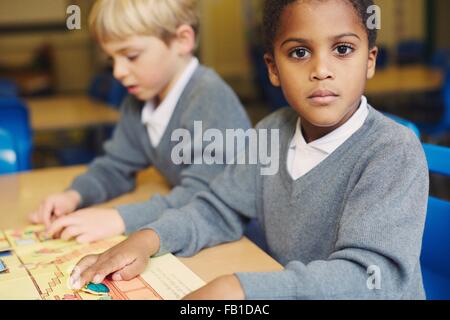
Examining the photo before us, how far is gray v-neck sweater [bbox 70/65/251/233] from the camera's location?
127cm

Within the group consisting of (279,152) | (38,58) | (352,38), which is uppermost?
(352,38)

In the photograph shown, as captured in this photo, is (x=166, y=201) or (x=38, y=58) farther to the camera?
(x=38, y=58)

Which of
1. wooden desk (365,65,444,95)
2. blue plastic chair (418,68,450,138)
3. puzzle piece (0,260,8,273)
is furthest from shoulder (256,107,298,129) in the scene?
blue plastic chair (418,68,450,138)

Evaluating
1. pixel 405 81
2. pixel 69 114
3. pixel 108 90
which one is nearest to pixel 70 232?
pixel 69 114

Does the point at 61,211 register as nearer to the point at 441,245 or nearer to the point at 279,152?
the point at 279,152

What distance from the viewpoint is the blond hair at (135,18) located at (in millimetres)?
1323

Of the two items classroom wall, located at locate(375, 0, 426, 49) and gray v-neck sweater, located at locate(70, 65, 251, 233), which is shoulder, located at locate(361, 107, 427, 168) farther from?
classroom wall, located at locate(375, 0, 426, 49)

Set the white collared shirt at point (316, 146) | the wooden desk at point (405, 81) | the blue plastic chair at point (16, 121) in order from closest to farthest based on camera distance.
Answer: the white collared shirt at point (316, 146), the blue plastic chair at point (16, 121), the wooden desk at point (405, 81)

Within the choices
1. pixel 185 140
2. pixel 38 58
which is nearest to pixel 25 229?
pixel 185 140

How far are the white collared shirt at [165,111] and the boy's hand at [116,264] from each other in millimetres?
535

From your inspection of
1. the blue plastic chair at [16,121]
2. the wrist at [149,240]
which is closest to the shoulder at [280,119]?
the wrist at [149,240]

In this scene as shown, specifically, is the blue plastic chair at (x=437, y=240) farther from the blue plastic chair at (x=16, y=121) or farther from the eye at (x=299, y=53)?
the blue plastic chair at (x=16, y=121)
